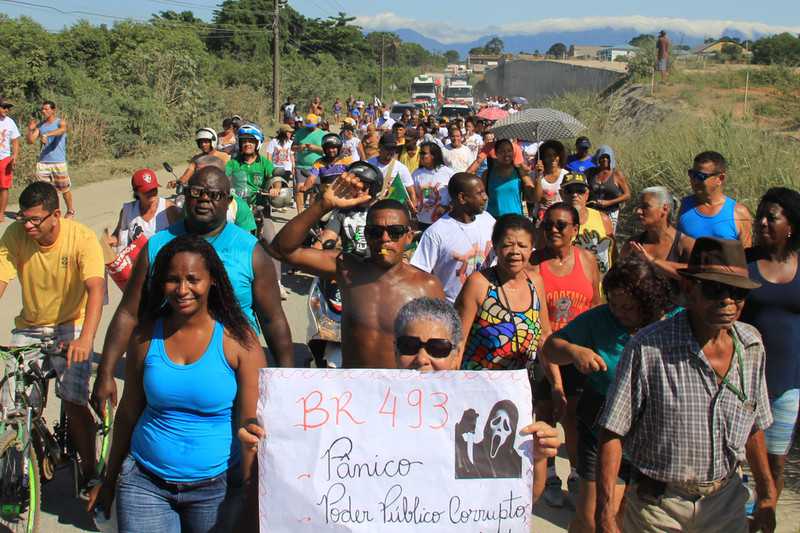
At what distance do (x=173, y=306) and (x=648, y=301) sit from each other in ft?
7.13

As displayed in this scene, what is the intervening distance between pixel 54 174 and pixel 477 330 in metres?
11.1

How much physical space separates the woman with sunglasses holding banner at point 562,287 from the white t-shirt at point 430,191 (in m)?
4.64

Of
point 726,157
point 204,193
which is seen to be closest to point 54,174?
point 204,193

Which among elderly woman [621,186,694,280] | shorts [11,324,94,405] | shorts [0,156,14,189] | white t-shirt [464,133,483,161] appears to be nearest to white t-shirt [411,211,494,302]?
elderly woman [621,186,694,280]

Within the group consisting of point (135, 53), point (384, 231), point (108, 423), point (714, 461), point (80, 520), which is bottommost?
point (80, 520)

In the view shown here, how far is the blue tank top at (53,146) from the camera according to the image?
13.9 metres

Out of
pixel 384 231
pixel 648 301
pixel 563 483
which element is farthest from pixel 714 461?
pixel 563 483

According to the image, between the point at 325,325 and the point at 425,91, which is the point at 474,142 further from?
the point at 425,91

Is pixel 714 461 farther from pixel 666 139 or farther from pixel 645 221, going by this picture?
pixel 666 139

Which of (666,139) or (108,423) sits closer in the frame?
(108,423)

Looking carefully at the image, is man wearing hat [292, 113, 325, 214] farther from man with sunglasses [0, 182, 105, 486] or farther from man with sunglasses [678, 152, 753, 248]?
man with sunglasses [0, 182, 105, 486]

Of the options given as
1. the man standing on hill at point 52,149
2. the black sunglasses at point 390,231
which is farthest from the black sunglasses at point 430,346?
the man standing on hill at point 52,149

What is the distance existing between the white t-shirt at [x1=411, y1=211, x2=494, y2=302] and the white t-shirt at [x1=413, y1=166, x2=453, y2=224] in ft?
13.1

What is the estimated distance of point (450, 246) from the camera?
6020 millimetres
